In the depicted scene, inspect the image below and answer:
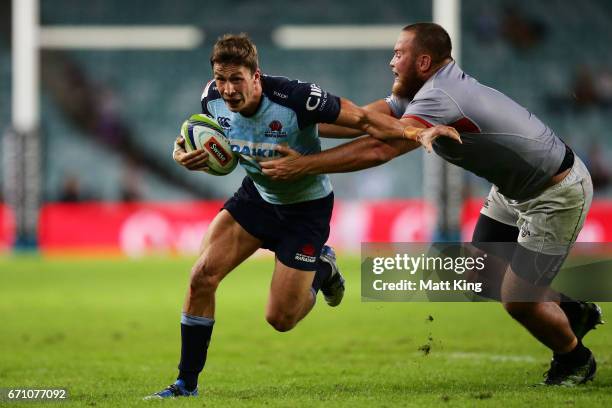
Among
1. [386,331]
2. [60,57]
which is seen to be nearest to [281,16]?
[60,57]

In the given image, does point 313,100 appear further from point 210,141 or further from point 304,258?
point 304,258

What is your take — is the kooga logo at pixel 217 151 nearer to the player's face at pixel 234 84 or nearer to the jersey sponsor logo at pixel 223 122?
the jersey sponsor logo at pixel 223 122

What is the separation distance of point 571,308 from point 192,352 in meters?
2.41

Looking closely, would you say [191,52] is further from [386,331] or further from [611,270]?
[611,270]

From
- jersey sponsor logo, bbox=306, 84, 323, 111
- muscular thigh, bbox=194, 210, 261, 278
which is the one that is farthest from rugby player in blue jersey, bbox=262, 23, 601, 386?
muscular thigh, bbox=194, 210, 261, 278

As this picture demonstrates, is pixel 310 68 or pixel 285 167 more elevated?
pixel 310 68

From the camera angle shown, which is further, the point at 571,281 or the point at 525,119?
the point at 571,281

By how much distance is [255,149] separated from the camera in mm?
6367

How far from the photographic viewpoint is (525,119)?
6.15 metres

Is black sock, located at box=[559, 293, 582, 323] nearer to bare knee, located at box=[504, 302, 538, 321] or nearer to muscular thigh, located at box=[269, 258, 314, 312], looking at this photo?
bare knee, located at box=[504, 302, 538, 321]

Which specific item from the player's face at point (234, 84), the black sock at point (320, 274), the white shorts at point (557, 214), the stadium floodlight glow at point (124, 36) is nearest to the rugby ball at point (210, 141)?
the player's face at point (234, 84)

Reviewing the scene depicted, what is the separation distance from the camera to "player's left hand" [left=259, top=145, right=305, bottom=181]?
605 cm

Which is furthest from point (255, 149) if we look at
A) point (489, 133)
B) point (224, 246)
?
point (489, 133)

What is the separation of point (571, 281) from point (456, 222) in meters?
12.8
